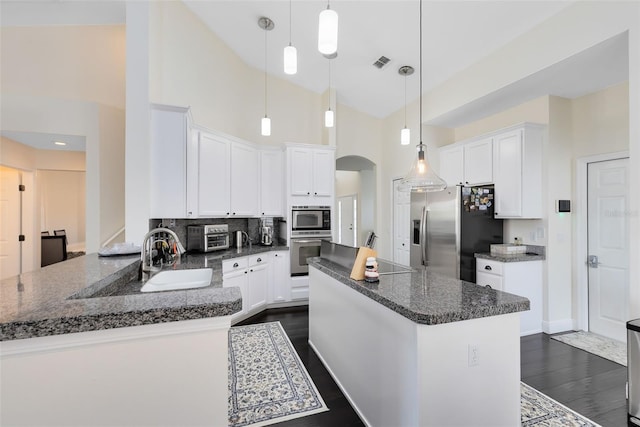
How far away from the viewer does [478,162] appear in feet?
13.1

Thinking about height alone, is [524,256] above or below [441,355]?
above

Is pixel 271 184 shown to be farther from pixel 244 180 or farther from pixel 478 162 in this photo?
pixel 478 162

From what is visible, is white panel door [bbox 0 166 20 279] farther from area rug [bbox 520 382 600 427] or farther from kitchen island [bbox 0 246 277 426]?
area rug [bbox 520 382 600 427]

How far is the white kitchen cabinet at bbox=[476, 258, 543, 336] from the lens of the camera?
3.35 m

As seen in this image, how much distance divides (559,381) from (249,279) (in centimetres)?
330

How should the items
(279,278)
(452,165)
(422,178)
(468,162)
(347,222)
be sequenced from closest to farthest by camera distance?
(422,178), (468,162), (279,278), (452,165), (347,222)

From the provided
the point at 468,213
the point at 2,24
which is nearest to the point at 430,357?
the point at 468,213

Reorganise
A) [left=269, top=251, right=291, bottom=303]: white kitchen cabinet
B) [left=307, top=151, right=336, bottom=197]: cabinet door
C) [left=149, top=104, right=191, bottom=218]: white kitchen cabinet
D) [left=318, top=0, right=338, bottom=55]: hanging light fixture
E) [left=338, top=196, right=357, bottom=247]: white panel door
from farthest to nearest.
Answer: [left=338, top=196, right=357, bottom=247]: white panel door → [left=307, top=151, right=336, bottom=197]: cabinet door → [left=269, top=251, right=291, bottom=303]: white kitchen cabinet → [left=149, top=104, right=191, bottom=218]: white kitchen cabinet → [left=318, top=0, right=338, bottom=55]: hanging light fixture

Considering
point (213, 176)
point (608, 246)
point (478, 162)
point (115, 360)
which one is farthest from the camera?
point (478, 162)

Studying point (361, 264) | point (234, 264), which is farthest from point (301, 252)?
point (361, 264)

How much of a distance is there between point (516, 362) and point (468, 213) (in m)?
2.38

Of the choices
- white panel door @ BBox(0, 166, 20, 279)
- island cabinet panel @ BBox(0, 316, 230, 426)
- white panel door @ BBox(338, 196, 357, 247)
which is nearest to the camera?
island cabinet panel @ BBox(0, 316, 230, 426)

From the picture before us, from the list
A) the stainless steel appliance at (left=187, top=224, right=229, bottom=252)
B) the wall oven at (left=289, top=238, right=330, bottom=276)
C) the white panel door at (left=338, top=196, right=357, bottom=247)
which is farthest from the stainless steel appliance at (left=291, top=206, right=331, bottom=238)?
the white panel door at (left=338, top=196, right=357, bottom=247)

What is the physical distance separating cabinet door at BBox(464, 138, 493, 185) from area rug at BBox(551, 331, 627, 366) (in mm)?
2018
